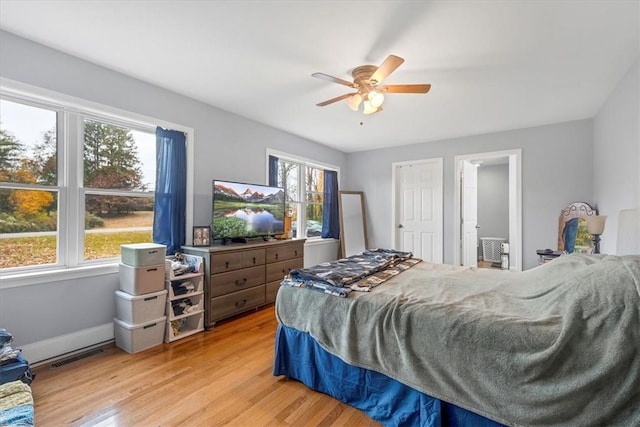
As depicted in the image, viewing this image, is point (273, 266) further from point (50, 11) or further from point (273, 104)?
point (50, 11)

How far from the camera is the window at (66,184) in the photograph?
2209mm

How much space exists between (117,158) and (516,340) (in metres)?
3.34

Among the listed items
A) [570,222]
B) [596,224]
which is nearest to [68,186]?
[596,224]

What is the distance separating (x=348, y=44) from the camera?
215 centimetres

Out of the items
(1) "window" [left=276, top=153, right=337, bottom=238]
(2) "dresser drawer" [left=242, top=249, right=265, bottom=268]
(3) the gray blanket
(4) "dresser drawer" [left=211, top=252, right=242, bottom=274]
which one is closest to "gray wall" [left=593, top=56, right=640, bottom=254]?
(3) the gray blanket

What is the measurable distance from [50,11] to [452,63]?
9.44 feet

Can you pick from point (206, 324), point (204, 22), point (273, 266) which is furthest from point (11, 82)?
point (273, 266)

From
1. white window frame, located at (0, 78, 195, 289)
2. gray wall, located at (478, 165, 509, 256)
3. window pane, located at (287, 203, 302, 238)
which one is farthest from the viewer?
gray wall, located at (478, 165, 509, 256)

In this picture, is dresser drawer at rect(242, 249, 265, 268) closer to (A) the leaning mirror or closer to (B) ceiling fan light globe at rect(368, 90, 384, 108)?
(B) ceiling fan light globe at rect(368, 90, 384, 108)

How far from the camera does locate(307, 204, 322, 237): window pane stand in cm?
514

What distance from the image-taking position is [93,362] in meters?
2.28

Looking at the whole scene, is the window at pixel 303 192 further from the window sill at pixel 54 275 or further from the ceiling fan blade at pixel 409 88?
the window sill at pixel 54 275

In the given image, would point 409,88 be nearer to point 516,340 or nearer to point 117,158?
point 516,340

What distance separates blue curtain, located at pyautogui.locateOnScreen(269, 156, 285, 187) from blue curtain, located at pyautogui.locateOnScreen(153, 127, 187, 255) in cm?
133
